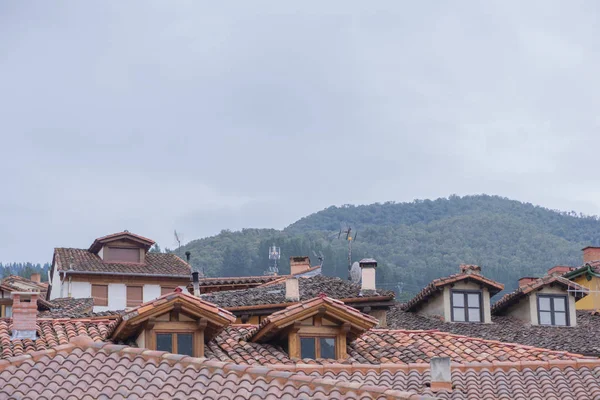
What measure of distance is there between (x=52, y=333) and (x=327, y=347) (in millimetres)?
7196

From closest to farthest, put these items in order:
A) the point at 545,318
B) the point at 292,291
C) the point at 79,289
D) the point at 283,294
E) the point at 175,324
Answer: the point at 175,324, the point at 292,291, the point at 283,294, the point at 545,318, the point at 79,289

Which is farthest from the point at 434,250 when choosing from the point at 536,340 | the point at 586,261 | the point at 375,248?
the point at 536,340

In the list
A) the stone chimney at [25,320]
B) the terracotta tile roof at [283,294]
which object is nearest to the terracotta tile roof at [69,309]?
the terracotta tile roof at [283,294]

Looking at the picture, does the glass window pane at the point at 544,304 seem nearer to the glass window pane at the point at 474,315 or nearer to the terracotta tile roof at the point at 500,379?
the glass window pane at the point at 474,315

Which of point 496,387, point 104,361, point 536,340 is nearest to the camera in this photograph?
point 104,361

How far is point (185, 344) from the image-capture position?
1025 inches

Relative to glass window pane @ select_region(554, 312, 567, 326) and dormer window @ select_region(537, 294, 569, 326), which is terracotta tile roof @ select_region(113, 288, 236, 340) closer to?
dormer window @ select_region(537, 294, 569, 326)

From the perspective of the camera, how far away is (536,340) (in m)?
38.5

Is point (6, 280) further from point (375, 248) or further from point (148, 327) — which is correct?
point (375, 248)

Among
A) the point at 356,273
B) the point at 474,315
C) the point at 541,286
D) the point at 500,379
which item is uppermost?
the point at 356,273

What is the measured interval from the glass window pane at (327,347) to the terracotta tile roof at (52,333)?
550cm

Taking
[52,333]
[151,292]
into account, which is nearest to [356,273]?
[151,292]

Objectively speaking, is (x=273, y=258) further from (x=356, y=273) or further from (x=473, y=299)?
(x=473, y=299)

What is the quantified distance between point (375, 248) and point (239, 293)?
7796 centimetres
